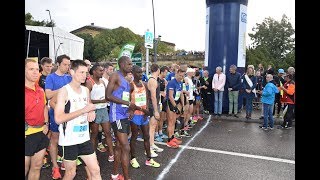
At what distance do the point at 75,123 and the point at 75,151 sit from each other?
343mm

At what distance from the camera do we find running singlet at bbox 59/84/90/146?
137 inches

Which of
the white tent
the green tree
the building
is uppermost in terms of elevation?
the building

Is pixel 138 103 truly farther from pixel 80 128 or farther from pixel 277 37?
pixel 277 37

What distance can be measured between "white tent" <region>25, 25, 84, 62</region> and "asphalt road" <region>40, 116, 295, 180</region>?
→ 18.1 metres

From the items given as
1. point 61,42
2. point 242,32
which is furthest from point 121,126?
point 61,42

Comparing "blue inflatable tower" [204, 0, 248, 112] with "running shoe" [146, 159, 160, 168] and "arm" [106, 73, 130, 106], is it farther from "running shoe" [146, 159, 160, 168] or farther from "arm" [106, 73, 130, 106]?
"arm" [106, 73, 130, 106]

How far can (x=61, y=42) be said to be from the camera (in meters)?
26.1

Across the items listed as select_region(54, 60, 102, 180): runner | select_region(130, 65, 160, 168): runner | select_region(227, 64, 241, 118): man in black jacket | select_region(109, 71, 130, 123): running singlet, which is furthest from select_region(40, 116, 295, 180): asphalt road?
select_region(227, 64, 241, 118): man in black jacket

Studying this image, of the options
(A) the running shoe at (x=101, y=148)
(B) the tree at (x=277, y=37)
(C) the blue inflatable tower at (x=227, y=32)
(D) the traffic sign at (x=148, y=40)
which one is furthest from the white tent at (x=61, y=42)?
(B) the tree at (x=277, y=37)

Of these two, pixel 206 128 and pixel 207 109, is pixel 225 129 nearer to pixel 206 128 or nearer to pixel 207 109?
pixel 206 128

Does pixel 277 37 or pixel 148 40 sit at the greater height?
pixel 277 37
